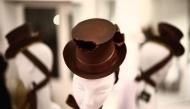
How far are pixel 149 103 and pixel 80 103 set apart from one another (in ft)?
1.33

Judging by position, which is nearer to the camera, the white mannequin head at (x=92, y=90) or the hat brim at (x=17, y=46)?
the white mannequin head at (x=92, y=90)

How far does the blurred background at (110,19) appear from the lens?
3.43ft

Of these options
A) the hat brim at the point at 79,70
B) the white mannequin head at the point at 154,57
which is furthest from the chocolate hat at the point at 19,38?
the white mannequin head at the point at 154,57

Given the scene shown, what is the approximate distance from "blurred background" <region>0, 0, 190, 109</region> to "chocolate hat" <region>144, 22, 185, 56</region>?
3 centimetres

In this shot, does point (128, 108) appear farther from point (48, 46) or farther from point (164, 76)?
point (48, 46)

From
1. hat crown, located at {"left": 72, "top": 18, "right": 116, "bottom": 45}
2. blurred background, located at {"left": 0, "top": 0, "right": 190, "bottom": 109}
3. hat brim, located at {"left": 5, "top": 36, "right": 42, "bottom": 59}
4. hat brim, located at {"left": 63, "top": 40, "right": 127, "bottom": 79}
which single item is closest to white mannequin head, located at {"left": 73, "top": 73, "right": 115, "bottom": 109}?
hat brim, located at {"left": 63, "top": 40, "right": 127, "bottom": 79}

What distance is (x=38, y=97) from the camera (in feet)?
3.54

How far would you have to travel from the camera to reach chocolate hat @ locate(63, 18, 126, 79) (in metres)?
0.71

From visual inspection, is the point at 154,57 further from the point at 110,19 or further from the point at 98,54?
the point at 98,54

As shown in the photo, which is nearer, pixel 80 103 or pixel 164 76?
pixel 80 103

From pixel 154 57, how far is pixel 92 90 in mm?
396

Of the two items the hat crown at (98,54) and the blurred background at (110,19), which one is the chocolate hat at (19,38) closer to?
the blurred background at (110,19)

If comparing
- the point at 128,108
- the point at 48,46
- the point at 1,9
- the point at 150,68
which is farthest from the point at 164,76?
the point at 1,9

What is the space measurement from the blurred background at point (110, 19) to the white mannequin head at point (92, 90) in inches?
10.3
